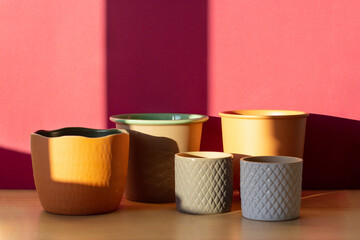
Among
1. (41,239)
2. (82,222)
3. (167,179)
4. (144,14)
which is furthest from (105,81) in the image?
(41,239)

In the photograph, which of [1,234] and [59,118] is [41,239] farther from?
[59,118]

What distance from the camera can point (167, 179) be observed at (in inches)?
76.9

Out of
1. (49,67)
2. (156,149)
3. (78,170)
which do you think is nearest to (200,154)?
(156,149)

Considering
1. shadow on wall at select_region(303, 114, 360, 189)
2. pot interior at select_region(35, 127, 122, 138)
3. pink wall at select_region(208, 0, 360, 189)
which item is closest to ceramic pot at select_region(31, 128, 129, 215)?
pot interior at select_region(35, 127, 122, 138)

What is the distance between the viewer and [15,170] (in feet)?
7.01

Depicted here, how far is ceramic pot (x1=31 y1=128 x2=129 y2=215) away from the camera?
1.74m

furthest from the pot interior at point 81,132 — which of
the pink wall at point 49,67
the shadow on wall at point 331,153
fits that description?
the shadow on wall at point 331,153

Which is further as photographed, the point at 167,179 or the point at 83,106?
the point at 83,106

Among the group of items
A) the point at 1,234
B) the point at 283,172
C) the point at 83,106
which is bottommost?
the point at 1,234

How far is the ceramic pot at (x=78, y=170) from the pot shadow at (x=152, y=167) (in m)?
0.13

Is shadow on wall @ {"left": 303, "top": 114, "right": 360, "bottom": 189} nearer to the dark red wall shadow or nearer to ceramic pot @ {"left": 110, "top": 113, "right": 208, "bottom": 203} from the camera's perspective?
the dark red wall shadow

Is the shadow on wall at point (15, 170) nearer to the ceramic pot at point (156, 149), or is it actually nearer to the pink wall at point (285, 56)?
the ceramic pot at point (156, 149)

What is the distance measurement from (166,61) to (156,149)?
358mm

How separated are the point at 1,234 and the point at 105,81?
70 centimetres
